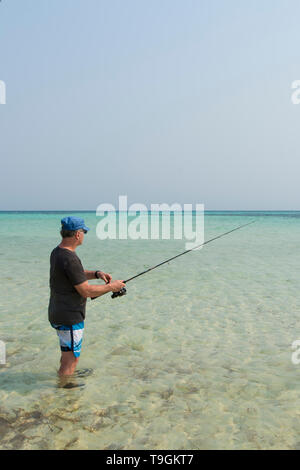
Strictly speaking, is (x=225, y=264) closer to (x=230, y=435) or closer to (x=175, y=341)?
(x=175, y=341)

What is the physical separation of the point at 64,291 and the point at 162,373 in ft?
5.33

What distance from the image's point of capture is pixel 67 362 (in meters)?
4.19

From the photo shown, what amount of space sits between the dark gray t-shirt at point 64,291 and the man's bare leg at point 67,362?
0.41 meters

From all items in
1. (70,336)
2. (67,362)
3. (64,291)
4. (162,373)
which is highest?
(64,291)

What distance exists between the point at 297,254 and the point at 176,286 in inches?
325

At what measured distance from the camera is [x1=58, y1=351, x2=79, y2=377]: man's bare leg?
13.4 feet

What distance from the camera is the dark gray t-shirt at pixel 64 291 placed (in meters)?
3.77

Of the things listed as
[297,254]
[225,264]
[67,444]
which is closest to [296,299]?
[225,264]

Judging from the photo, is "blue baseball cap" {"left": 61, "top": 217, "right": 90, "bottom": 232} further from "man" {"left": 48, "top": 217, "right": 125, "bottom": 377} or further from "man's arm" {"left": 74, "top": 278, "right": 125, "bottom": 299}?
"man's arm" {"left": 74, "top": 278, "right": 125, "bottom": 299}

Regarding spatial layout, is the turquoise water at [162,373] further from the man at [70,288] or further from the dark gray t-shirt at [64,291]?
the dark gray t-shirt at [64,291]

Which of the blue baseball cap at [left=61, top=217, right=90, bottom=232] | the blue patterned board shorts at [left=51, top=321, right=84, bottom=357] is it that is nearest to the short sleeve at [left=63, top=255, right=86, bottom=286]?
the blue baseball cap at [left=61, top=217, right=90, bottom=232]

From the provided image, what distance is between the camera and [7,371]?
466 centimetres

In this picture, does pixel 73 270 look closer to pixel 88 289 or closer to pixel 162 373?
pixel 88 289

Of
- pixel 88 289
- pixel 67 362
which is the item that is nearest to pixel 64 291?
pixel 88 289
